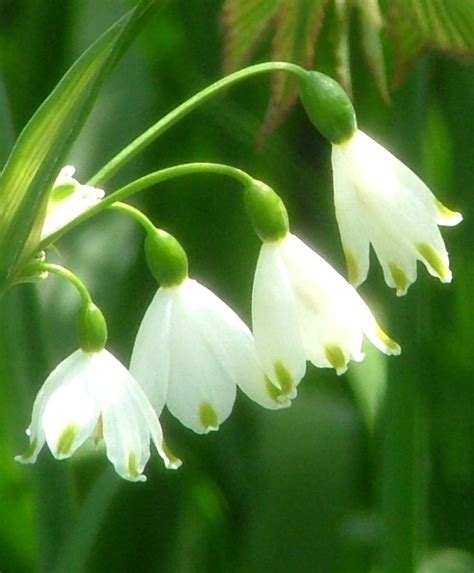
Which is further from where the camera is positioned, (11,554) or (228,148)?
(228,148)

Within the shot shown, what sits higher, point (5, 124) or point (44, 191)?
point (5, 124)

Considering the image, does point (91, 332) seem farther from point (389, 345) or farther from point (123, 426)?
point (389, 345)

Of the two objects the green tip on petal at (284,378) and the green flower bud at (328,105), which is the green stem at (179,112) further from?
the green tip on petal at (284,378)

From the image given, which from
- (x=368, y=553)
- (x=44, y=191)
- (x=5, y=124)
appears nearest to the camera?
(x=44, y=191)

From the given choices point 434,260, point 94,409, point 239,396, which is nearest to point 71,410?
point 94,409

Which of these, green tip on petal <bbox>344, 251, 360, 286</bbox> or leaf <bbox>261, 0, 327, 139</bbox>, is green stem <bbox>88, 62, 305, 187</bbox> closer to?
leaf <bbox>261, 0, 327, 139</bbox>

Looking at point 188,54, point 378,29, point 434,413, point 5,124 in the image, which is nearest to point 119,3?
point 188,54

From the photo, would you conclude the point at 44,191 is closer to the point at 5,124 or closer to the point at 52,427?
the point at 52,427

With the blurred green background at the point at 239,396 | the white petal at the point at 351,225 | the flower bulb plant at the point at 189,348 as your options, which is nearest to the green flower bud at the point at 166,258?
the flower bulb plant at the point at 189,348
